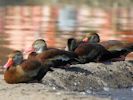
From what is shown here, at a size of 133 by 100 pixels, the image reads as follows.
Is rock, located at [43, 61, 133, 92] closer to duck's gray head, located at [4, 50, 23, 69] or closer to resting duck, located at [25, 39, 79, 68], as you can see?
resting duck, located at [25, 39, 79, 68]

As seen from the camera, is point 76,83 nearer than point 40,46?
Yes

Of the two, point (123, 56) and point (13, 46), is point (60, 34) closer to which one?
point (13, 46)

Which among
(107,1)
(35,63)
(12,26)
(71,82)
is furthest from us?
(107,1)

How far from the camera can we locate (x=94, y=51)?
12336mm

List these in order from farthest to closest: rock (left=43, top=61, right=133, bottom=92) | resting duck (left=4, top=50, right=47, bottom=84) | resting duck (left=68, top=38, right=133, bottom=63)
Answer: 1. resting duck (left=68, top=38, right=133, bottom=63)
2. rock (left=43, top=61, right=133, bottom=92)
3. resting duck (left=4, top=50, right=47, bottom=84)

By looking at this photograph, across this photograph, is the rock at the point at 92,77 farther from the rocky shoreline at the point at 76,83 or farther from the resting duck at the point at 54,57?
the resting duck at the point at 54,57

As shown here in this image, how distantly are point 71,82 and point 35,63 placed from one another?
1324mm

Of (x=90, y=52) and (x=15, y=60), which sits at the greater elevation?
(x=15, y=60)

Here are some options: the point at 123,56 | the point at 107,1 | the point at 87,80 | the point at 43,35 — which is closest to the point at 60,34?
the point at 43,35

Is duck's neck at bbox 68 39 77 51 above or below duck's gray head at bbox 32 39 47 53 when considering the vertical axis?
below

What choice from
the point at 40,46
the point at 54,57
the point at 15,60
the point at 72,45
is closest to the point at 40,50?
the point at 40,46

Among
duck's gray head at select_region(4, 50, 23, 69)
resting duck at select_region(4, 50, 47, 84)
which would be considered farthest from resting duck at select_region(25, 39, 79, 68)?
resting duck at select_region(4, 50, 47, 84)

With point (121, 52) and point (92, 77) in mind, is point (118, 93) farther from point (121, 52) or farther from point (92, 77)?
point (121, 52)

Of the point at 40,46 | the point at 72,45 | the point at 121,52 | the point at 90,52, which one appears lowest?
the point at 121,52
